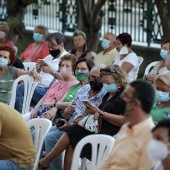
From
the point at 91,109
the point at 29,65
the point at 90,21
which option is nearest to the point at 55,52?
the point at 29,65

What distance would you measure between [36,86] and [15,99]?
35cm

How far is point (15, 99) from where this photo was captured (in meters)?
10.4

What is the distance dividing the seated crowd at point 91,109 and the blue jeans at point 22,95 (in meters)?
0.01

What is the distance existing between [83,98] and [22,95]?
93.2 inches

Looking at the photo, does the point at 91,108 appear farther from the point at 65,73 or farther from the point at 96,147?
the point at 65,73

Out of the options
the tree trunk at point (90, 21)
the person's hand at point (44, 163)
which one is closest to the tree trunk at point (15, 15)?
the tree trunk at point (90, 21)

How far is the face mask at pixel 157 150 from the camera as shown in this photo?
196 inches

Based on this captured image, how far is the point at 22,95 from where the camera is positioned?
10500mm

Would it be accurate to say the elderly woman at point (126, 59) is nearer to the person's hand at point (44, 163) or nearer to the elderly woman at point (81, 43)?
the elderly woman at point (81, 43)

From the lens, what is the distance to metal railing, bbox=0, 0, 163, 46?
14.4 meters

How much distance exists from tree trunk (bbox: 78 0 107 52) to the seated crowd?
197 cm

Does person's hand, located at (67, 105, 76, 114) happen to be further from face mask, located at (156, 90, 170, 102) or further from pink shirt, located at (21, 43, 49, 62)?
pink shirt, located at (21, 43, 49, 62)

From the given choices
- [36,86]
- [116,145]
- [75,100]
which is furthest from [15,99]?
[116,145]

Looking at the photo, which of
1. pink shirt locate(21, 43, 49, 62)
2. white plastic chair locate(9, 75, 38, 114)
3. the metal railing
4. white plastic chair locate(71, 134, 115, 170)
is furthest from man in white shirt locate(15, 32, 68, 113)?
the metal railing
